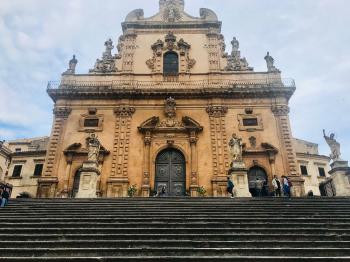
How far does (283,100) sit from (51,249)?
667 inches

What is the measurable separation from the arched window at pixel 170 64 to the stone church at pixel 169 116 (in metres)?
0.07

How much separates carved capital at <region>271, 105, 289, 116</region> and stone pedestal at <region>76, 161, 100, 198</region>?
11.1 m

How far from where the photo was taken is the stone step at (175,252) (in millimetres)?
5762

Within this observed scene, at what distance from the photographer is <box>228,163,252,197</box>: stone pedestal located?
12.8m

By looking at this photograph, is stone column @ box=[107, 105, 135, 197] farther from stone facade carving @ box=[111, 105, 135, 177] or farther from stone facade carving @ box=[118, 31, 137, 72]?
stone facade carving @ box=[118, 31, 137, 72]

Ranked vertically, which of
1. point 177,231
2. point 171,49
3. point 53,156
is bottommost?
point 177,231

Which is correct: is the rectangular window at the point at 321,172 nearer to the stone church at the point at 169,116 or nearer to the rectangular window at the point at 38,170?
the stone church at the point at 169,116

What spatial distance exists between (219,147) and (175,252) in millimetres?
12784

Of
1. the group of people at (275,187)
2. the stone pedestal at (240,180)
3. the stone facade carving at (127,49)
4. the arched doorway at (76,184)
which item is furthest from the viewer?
the stone facade carving at (127,49)

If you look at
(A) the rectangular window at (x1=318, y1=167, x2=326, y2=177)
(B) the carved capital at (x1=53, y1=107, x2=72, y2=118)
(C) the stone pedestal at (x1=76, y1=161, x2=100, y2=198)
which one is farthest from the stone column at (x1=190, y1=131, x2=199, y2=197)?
(A) the rectangular window at (x1=318, y1=167, x2=326, y2=177)

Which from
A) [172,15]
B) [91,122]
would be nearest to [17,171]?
[91,122]

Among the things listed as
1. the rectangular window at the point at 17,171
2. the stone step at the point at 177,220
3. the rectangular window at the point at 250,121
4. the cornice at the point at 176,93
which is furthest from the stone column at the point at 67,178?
the rectangular window at the point at 17,171

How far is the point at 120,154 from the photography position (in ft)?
59.5

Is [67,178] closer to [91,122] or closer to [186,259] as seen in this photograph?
[91,122]
